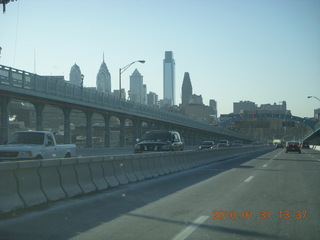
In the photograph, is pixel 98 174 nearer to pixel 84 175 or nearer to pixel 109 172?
pixel 109 172

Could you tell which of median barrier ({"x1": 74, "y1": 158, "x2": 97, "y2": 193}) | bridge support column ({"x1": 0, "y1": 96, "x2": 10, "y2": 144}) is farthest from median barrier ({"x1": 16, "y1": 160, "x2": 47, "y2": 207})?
bridge support column ({"x1": 0, "y1": 96, "x2": 10, "y2": 144})

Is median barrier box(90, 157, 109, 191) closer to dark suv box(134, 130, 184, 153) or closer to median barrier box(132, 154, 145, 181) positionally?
median barrier box(132, 154, 145, 181)

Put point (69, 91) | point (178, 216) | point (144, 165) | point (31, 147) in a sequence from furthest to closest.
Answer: point (69, 91) → point (144, 165) → point (31, 147) → point (178, 216)

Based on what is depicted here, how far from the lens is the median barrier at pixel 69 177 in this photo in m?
11.6

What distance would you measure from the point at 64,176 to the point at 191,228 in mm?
4835

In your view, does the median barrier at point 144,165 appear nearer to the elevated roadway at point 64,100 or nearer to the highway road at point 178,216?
the highway road at point 178,216

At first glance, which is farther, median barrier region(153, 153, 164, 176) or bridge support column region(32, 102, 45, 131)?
bridge support column region(32, 102, 45, 131)

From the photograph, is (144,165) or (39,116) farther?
(39,116)

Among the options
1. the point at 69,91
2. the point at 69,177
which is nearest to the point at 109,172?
the point at 69,177

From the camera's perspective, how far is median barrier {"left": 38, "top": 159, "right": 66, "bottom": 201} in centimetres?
1067

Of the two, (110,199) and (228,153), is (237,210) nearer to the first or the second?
(110,199)

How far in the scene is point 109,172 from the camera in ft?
48.3

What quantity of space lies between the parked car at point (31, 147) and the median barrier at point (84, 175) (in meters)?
4.61
